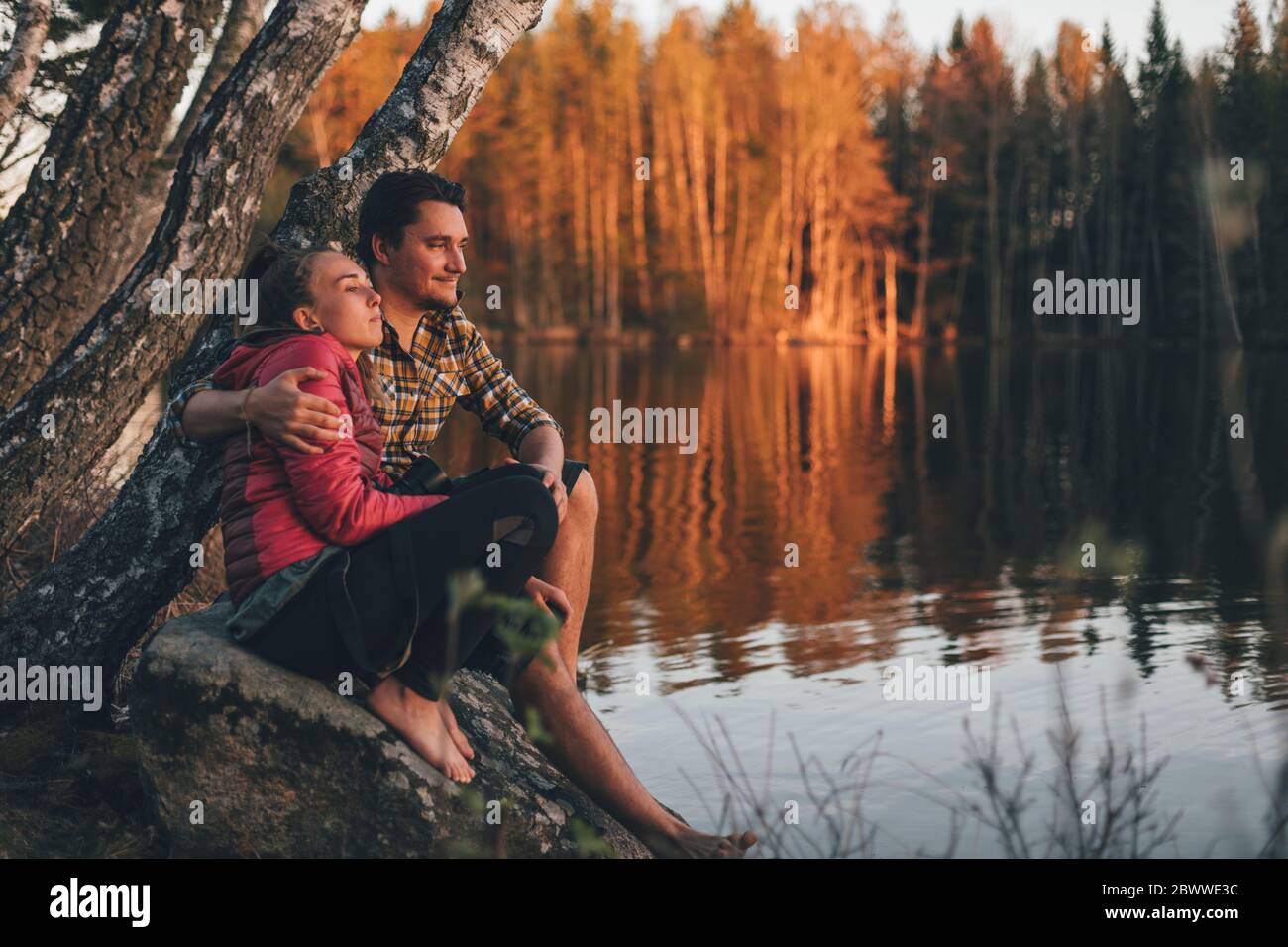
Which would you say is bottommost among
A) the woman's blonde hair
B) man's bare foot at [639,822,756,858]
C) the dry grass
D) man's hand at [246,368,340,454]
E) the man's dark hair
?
the dry grass

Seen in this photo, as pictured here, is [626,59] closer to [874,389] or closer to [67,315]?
[874,389]

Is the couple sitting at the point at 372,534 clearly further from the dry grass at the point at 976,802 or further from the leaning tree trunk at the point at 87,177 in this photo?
the leaning tree trunk at the point at 87,177

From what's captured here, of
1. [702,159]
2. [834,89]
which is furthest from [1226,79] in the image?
[702,159]

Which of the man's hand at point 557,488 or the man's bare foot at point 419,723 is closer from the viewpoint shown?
the man's bare foot at point 419,723

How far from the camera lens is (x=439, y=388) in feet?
14.9

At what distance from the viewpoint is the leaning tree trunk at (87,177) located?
213 inches

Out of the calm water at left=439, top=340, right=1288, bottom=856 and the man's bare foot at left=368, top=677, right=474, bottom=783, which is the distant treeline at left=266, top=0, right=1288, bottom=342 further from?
the man's bare foot at left=368, top=677, right=474, bottom=783

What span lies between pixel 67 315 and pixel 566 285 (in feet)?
168

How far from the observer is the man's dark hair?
4180 millimetres

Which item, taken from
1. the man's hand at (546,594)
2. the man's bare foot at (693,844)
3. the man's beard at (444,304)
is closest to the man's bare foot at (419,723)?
the man's hand at (546,594)

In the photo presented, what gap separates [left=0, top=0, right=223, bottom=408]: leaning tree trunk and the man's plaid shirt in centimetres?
162

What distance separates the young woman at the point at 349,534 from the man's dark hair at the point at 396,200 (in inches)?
18.5

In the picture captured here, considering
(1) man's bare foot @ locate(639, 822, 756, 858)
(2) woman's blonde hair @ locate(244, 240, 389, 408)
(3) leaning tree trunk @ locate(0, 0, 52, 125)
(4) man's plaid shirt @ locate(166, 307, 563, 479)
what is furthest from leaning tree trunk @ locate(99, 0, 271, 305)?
(1) man's bare foot @ locate(639, 822, 756, 858)

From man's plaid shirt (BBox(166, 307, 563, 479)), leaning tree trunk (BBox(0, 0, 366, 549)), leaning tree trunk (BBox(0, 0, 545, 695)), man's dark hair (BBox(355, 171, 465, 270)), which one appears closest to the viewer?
man's dark hair (BBox(355, 171, 465, 270))
